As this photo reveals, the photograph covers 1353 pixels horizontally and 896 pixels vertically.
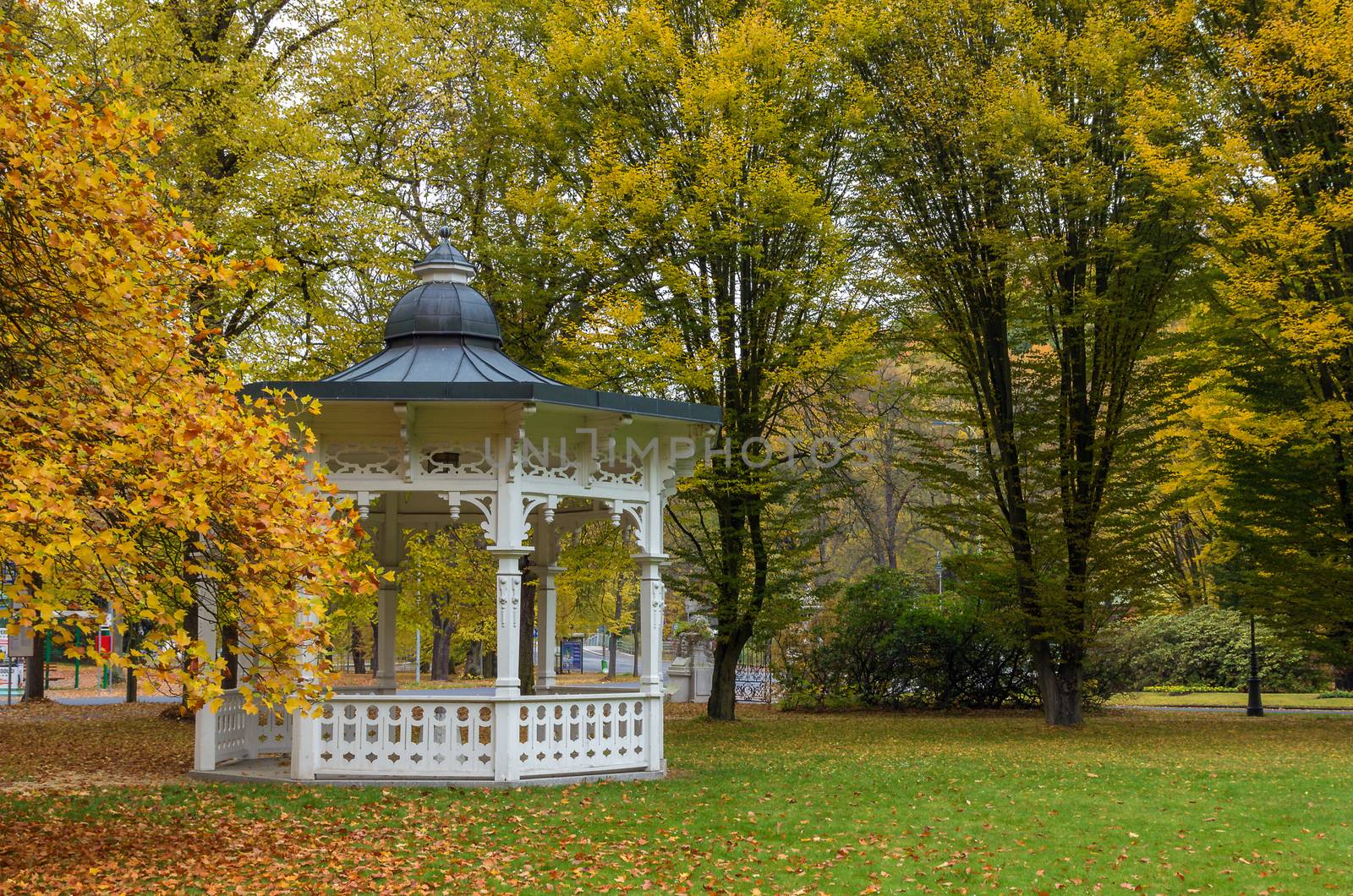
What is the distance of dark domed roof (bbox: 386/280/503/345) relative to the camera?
12.6m

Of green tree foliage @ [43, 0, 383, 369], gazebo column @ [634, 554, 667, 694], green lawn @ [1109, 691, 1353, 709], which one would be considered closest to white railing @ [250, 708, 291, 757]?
gazebo column @ [634, 554, 667, 694]

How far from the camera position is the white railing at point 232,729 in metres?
12.7

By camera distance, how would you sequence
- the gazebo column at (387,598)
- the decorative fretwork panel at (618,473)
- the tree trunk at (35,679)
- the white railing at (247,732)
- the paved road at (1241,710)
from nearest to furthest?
1. the decorative fretwork panel at (618,473)
2. the white railing at (247,732)
3. the gazebo column at (387,598)
4. the paved road at (1241,710)
5. the tree trunk at (35,679)

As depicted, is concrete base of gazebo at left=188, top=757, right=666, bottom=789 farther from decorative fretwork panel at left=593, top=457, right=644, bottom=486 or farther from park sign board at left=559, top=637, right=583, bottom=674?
park sign board at left=559, top=637, right=583, bottom=674

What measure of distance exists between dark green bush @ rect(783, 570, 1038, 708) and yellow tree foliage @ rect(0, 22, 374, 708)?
62.7 ft

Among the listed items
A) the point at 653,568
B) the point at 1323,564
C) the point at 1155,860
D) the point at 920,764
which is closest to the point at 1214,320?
the point at 1323,564

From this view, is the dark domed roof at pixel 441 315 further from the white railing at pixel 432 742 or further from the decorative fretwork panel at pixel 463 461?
the white railing at pixel 432 742

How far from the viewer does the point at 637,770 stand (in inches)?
493

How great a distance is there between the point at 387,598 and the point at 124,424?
9.25 m

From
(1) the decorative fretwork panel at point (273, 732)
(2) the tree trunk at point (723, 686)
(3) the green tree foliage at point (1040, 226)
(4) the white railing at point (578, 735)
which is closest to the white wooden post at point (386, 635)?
(1) the decorative fretwork panel at point (273, 732)

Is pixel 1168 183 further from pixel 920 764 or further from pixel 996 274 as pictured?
pixel 920 764

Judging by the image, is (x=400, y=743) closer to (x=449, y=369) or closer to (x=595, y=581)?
(x=449, y=369)

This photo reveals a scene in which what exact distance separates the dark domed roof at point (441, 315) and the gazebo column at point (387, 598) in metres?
2.49

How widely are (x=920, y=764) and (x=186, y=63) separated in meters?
15.0
